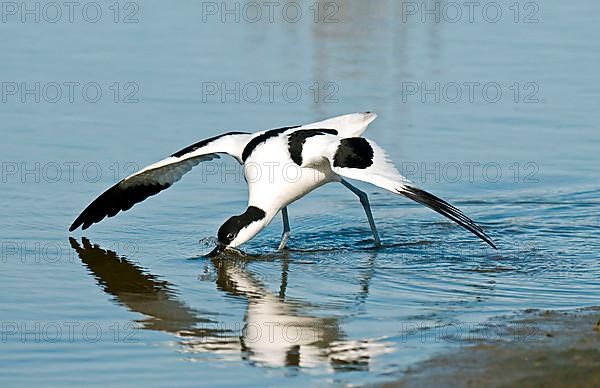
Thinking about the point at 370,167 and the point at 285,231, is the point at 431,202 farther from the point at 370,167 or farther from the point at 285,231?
the point at 285,231

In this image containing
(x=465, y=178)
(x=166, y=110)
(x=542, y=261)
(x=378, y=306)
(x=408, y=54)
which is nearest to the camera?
(x=378, y=306)

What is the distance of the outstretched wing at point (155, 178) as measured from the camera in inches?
416

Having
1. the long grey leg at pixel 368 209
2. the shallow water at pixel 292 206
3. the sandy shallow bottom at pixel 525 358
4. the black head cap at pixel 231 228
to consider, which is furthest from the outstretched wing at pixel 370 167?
the sandy shallow bottom at pixel 525 358

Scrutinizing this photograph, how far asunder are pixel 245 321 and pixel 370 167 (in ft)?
5.10

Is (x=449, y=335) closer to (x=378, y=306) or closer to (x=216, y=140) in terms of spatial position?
(x=378, y=306)

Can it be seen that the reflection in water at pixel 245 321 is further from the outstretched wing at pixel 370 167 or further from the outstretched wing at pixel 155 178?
the outstretched wing at pixel 370 167

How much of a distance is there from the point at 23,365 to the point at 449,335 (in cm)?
239

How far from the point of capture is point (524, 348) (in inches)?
277

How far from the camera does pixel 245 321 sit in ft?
27.3

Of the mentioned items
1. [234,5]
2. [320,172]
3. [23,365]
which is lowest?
[23,365]

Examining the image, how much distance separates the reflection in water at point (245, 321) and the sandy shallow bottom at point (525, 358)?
1.64 ft

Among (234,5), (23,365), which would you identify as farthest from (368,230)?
(234,5)

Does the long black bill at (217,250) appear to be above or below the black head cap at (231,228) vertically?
below

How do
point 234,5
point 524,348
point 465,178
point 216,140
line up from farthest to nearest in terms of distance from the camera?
1. point 234,5
2. point 465,178
3. point 216,140
4. point 524,348
